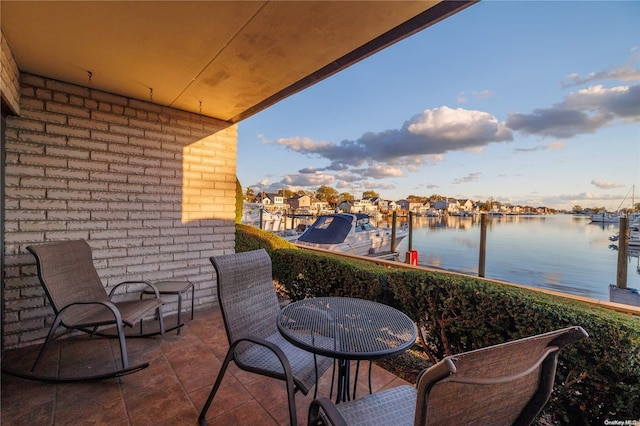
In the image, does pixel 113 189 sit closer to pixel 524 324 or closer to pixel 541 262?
pixel 524 324

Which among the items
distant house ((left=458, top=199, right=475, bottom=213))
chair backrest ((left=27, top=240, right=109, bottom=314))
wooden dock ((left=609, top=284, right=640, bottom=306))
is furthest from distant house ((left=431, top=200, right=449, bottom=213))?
chair backrest ((left=27, top=240, right=109, bottom=314))

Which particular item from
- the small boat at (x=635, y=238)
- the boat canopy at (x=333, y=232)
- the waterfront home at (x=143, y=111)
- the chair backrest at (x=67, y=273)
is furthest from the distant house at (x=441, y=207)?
the chair backrest at (x=67, y=273)

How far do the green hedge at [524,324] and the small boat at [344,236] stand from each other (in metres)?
5.10

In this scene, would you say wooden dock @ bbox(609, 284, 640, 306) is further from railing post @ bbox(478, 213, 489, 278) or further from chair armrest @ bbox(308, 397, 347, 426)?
chair armrest @ bbox(308, 397, 347, 426)

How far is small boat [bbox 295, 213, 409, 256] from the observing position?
349 inches

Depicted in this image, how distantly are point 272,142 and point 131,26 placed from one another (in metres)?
11.4

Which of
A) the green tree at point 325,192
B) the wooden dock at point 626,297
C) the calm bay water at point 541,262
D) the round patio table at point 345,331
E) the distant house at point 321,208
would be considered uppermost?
the green tree at point 325,192

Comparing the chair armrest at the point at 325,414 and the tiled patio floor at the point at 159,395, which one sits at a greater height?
the chair armrest at the point at 325,414

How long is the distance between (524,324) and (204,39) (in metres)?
3.09

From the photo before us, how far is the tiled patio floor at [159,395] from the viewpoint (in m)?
1.78

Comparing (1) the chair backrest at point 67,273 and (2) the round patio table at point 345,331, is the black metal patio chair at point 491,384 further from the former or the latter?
(1) the chair backrest at point 67,273

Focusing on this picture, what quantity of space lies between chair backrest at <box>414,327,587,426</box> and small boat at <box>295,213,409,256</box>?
6935 millimetres

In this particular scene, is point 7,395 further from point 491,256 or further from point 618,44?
point 491,256

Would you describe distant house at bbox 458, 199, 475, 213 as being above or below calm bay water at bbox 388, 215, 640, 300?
above
